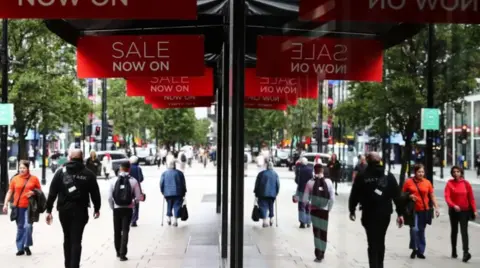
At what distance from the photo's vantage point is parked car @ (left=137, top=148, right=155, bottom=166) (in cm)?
1111

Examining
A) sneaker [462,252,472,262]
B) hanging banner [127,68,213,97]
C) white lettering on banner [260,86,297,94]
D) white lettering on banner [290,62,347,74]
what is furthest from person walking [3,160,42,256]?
sneaker [462,252,472,262]

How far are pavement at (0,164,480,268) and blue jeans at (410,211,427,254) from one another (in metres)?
0.06

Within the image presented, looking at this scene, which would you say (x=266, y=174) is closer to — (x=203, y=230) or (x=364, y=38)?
(x=364, y=38)

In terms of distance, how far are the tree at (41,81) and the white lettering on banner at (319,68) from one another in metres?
6.80

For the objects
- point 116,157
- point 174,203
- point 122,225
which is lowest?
point 174,203

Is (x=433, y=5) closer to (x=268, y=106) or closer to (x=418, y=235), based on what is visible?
(x=268, y=106)

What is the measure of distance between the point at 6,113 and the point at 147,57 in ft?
22.3

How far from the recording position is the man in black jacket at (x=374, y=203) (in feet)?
15.1

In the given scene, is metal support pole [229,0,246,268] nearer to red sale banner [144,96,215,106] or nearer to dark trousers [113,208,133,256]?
dark trousers [113,208,133,256]

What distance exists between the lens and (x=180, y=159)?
1602 cm

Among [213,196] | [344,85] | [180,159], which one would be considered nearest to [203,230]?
[180,159]

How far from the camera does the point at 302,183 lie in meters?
6.39

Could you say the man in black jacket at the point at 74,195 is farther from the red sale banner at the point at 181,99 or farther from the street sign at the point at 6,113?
the street sign at the point at 6,113

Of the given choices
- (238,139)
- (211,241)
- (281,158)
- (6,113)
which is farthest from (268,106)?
(6,113)
